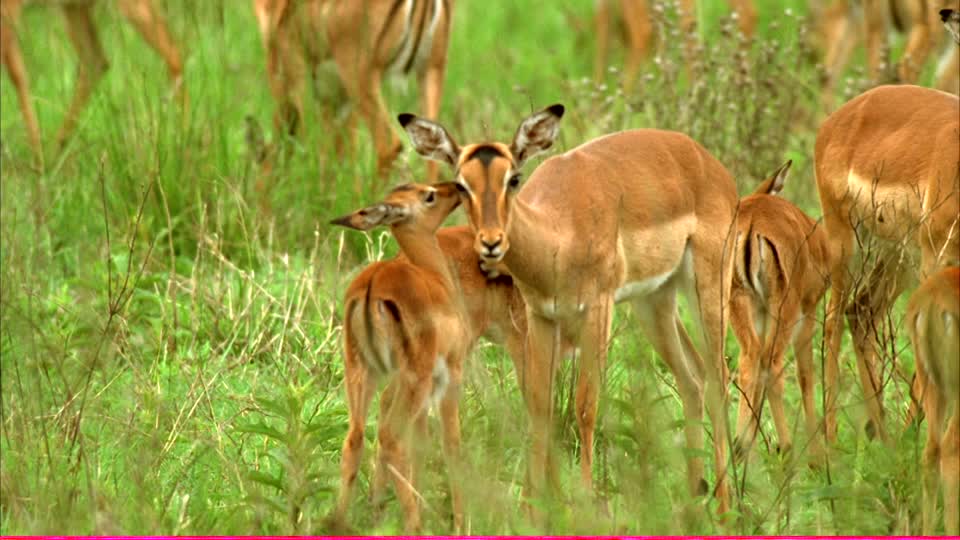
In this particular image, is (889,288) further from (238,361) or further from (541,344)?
(238,361)

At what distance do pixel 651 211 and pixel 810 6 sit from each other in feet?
24.9

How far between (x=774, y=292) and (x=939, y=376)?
1330mm

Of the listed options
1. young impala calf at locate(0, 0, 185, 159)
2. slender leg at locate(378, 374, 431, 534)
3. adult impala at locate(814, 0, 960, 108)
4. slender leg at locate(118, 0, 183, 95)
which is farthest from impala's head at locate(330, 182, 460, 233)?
slender leg at locate(118, 0, 183, 95)

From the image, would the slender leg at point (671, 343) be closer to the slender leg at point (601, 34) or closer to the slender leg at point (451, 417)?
the slender leg at point (451, 417)

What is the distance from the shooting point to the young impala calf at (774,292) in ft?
17.7

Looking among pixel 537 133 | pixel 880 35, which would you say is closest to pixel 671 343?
pixel 537 133

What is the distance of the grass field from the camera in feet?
14.0

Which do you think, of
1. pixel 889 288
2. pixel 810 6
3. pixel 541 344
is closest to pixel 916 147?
pixel 889 288

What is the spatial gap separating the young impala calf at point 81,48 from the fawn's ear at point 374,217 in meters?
3.19

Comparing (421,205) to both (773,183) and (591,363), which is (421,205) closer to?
(591,363)

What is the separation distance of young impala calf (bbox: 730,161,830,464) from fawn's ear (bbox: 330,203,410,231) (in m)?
1.17

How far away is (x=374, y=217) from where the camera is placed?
453 centimetres

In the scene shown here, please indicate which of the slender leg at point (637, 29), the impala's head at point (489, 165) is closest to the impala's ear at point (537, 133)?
the impala's head at point (489, 165)

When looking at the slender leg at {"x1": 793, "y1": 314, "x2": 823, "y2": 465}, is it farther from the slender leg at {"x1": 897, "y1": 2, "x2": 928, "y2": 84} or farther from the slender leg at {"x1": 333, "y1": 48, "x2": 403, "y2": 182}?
the slender leg at {"x1": 897, "y1": 2, "x2": 928, "y2": 84}
